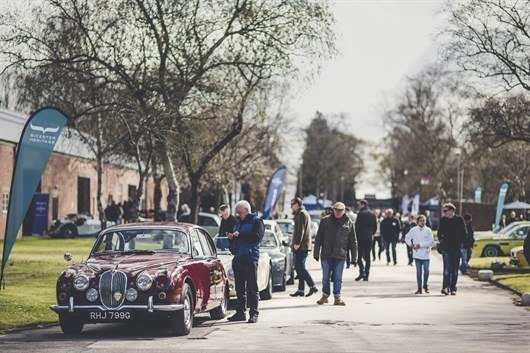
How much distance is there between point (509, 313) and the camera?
58.1ft

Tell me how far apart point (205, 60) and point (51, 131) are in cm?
1321

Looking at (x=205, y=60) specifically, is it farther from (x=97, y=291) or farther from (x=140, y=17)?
(x=97, y=291)

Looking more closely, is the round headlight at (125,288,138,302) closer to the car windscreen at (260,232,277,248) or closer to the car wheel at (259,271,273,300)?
the car wheel at (259,271,273,300)

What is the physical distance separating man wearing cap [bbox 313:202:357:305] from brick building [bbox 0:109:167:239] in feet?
87.5

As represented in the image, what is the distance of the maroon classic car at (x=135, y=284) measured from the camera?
527 inches

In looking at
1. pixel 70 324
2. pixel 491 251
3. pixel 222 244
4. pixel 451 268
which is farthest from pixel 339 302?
pixel 491 251

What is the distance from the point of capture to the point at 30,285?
74.2ft

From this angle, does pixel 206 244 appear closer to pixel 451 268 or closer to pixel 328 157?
pixel 451 268

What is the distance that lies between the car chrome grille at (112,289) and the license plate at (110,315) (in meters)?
0.10

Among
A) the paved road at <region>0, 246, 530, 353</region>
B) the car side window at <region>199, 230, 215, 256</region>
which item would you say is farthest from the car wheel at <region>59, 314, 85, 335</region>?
the car side window at <region>199, 230, 215, 256</region>

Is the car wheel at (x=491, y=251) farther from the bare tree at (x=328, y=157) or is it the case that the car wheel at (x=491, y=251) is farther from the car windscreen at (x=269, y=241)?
the bare tree at (x=328, y=157)

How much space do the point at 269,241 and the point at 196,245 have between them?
7.70 metres

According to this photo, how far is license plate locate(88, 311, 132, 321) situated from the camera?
13.3 metres

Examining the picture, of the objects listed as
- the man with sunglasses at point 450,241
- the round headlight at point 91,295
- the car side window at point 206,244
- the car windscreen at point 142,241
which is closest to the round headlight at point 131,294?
the round headlight at point 91,295
